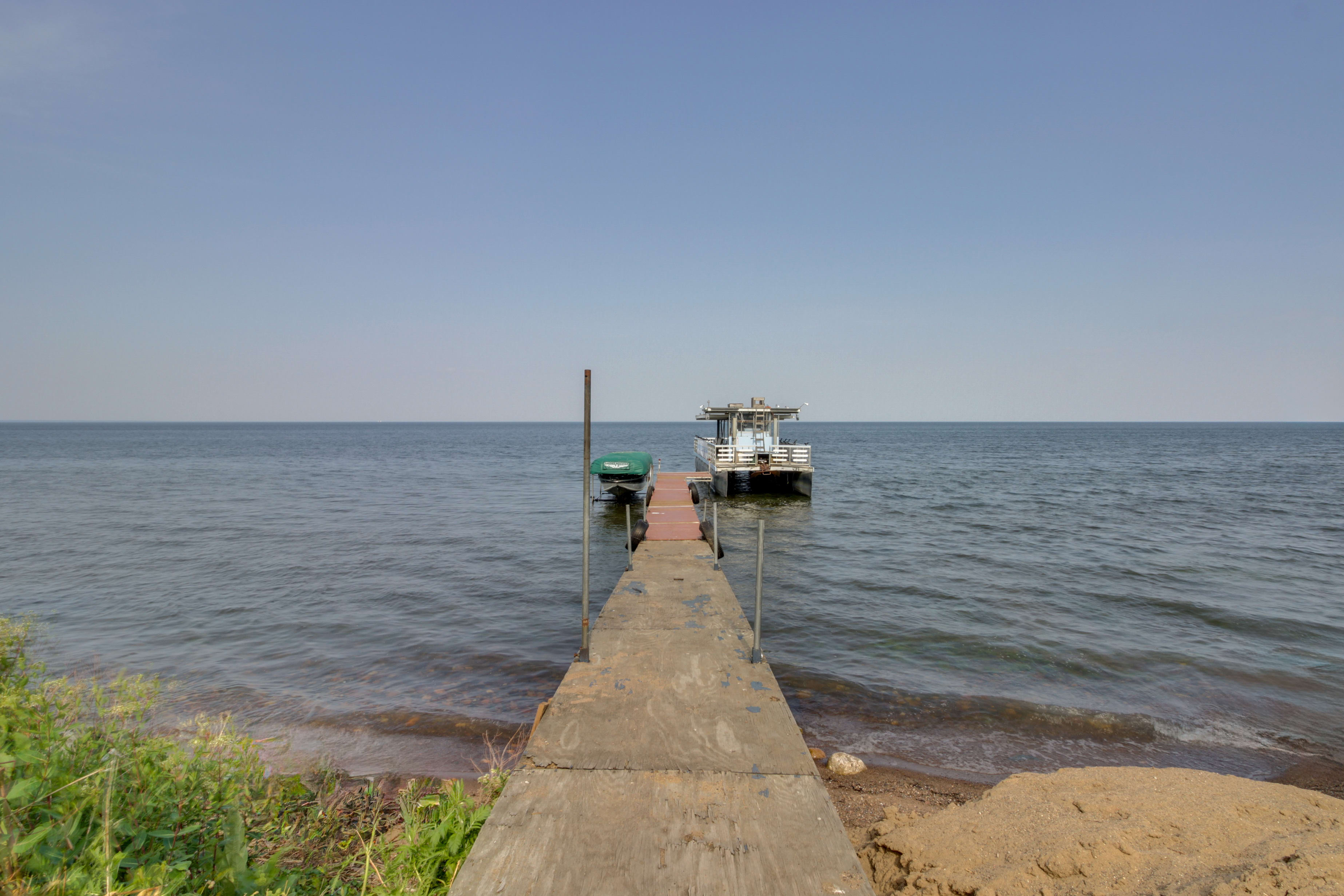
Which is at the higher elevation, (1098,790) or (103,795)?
(103,795)

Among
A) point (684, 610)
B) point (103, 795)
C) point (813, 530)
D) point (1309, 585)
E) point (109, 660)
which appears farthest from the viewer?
point (813, 530)

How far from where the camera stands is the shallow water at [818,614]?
931cm

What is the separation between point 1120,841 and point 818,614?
379 inches

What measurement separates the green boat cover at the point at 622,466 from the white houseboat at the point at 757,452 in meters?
4.46

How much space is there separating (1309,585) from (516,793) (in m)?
22.3

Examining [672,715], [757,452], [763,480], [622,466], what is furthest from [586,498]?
[763,480]

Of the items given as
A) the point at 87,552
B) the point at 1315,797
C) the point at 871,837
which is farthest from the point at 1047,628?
the point at 87,552

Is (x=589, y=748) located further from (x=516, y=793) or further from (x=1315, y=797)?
(x=1315, y=797)

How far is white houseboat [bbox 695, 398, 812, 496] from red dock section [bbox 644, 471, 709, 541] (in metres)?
2.47

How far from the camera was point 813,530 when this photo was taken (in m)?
26.1

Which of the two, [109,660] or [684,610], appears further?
[109,660]

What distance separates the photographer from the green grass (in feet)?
10.5

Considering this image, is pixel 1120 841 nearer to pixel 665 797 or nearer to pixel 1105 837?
pixel 1105 837

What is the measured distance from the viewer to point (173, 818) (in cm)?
416
